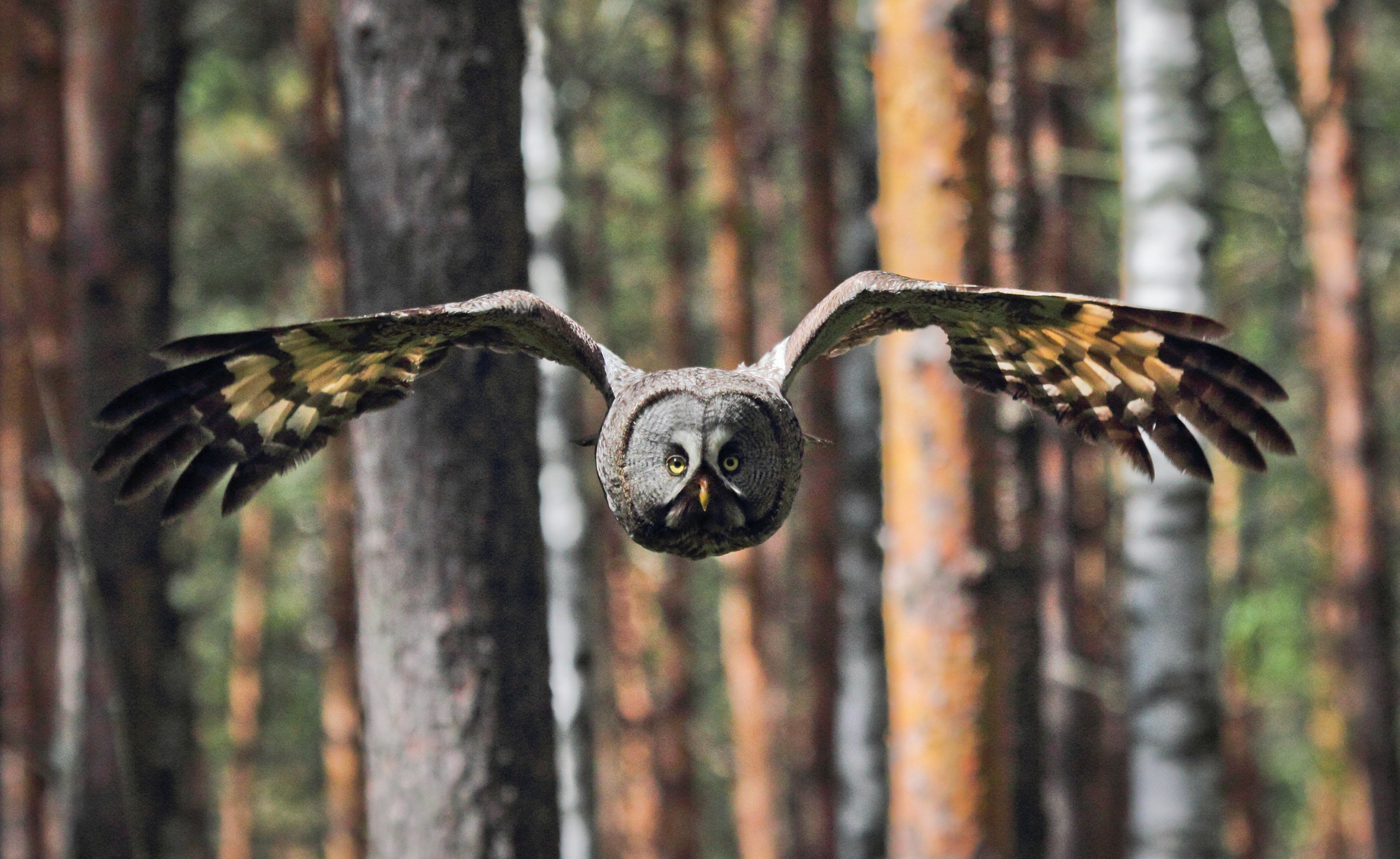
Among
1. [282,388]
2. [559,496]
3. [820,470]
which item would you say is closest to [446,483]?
[282,388]

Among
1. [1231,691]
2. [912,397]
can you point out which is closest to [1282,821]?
[1231,691]

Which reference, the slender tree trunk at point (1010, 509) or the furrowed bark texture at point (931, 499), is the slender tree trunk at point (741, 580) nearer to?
the slender tree trunk at point (1010, 509)

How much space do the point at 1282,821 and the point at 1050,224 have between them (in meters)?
23.2

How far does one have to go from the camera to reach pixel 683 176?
1268 centimetres

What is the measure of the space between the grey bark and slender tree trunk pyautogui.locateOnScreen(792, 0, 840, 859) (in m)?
3.30

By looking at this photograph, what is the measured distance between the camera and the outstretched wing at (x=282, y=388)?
9.54ft

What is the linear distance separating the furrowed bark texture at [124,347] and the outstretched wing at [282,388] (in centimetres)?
190

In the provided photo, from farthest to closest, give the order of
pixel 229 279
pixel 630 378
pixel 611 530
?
→ 1. pixel 611 530
2. pixel 229 279
3. pixel 630 378

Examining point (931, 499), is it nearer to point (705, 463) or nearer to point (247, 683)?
point (705, 463)

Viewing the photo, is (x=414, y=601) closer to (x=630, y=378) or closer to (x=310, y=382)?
(x=310, y=382)

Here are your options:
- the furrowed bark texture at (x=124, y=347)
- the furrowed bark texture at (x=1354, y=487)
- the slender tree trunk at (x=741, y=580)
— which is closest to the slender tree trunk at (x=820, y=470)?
the slender tree trunk at (x=741, y=580)

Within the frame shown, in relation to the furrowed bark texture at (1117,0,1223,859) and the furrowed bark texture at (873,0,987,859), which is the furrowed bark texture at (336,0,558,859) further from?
the furrowed bark texture at (1117,0,1223,859)

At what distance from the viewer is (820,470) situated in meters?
10.2

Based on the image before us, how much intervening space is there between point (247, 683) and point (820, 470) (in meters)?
8.95
